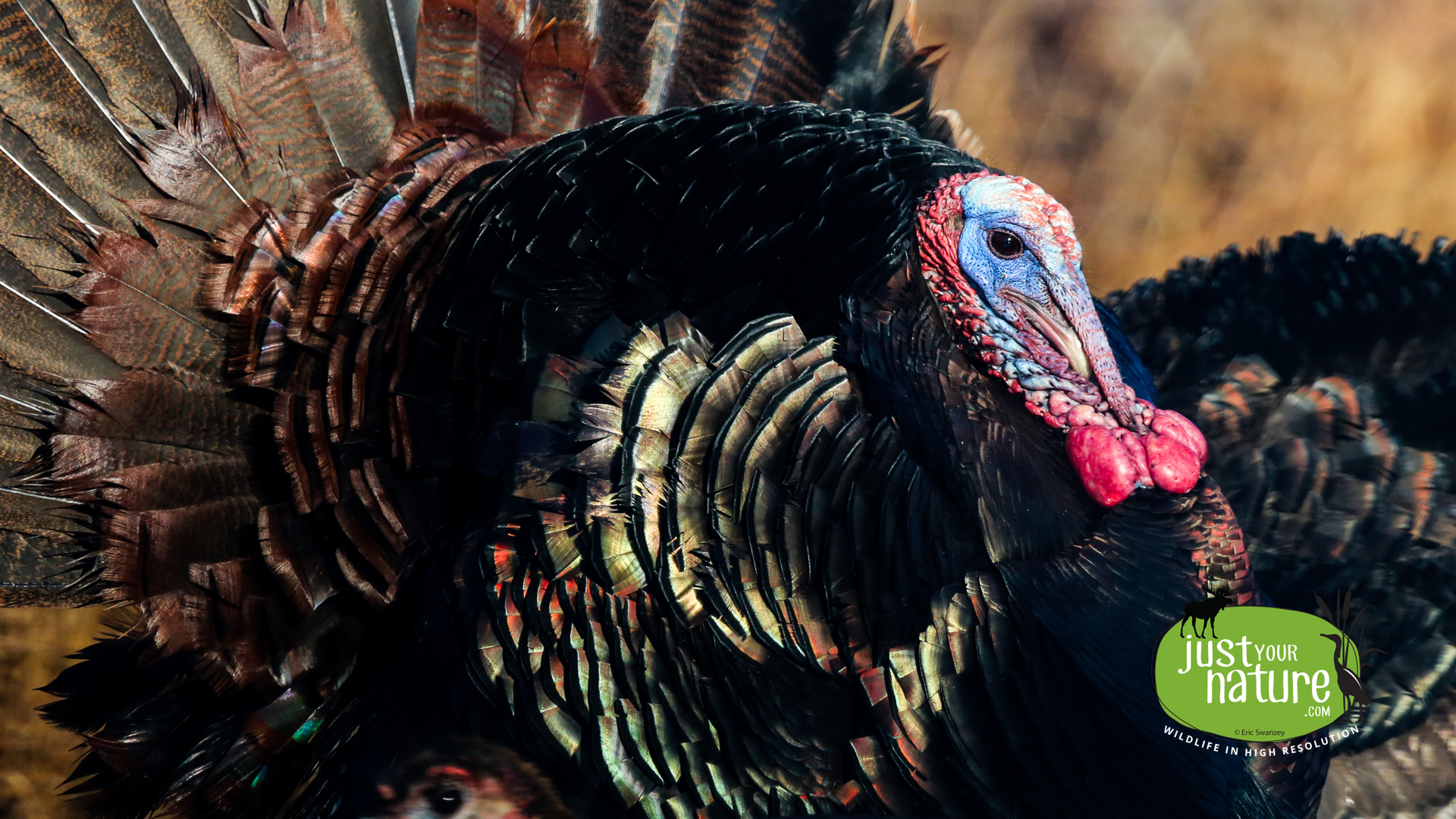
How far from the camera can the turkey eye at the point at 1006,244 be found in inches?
Result: 47.7

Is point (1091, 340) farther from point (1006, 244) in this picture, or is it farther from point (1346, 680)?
point (1346, 680)

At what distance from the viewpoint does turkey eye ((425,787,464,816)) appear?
42.3 inches

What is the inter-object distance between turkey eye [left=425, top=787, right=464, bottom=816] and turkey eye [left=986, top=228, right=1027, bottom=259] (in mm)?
828

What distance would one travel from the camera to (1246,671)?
1086 millimetres

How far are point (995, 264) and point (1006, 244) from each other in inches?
1.1

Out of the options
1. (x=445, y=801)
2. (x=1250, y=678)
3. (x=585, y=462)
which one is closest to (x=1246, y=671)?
(x=1250, y=678)

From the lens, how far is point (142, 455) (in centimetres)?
123

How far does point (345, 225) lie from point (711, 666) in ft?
2.33

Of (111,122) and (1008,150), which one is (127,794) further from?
(1008,150)

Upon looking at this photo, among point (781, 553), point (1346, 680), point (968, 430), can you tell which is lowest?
point (1346, 680)

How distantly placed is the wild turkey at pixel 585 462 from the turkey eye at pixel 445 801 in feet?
0.05

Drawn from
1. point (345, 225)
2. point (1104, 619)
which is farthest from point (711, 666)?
point (345, 225)

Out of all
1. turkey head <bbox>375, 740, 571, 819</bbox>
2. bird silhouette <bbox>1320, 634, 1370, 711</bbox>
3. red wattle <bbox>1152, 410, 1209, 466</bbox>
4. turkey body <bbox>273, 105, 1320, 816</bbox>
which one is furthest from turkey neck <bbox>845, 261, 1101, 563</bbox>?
turkey head <bbox>375, 740, 571, 819</bbox>

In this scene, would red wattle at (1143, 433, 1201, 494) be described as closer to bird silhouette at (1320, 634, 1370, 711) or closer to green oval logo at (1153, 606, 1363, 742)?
green oval logo at (1153, 606, 1363, 742)
